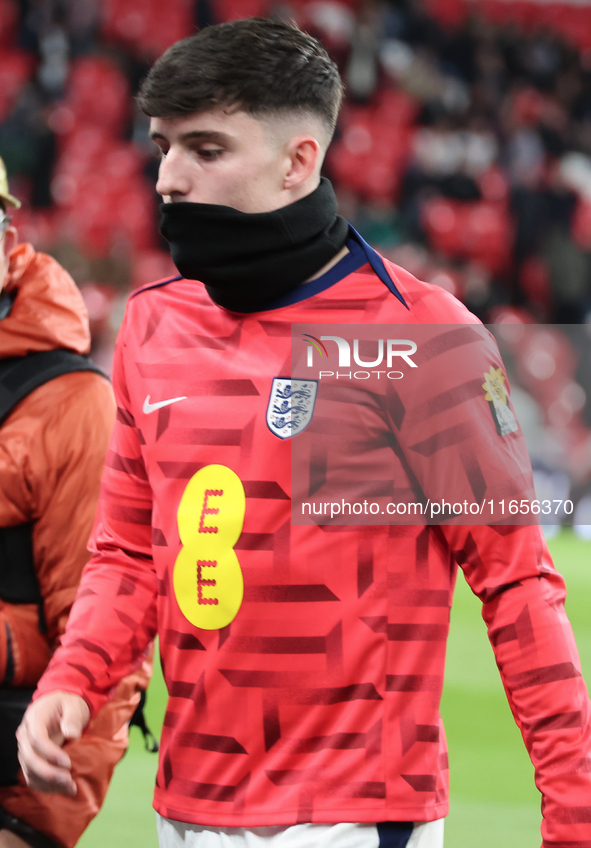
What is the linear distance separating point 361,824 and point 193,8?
10955 millimetres

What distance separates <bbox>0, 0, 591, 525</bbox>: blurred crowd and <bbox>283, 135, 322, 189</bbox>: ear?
6.41m

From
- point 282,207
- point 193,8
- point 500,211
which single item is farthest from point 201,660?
point 193,8

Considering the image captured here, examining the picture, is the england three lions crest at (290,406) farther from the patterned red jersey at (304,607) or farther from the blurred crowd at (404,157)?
the blurred crowd at (404,157)

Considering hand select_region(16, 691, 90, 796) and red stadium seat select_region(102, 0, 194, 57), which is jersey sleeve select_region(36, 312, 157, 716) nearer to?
hand select_region(16, 691, 90, 796)

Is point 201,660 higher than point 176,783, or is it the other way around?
point 201,660

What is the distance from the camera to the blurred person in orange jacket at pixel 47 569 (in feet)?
5.47

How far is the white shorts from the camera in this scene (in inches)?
42.5

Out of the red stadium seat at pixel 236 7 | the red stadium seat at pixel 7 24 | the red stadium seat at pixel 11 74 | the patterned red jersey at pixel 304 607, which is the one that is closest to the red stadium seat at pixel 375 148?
the red stadium seat at pixel 236 7

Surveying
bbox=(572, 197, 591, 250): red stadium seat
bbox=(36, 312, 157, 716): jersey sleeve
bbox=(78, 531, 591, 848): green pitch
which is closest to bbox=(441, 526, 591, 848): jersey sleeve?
bbox=(36, 312, 157, 716): jersey sleeve

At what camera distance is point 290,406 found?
1.14 m

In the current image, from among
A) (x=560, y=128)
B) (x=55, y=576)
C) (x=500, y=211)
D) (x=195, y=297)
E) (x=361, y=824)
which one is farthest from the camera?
(x=560, y=128)

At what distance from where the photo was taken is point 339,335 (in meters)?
1.15

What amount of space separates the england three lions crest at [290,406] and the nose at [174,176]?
10.3 inches

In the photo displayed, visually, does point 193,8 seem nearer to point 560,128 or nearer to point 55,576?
point 560,128
